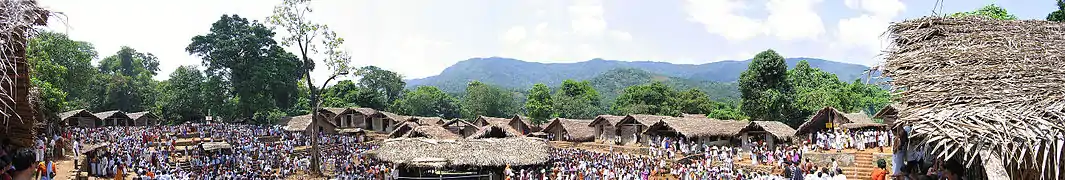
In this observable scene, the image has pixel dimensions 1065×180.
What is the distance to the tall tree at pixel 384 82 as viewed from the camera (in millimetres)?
65250

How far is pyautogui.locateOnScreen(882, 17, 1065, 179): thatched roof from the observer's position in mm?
4359

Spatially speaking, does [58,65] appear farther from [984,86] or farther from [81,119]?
[984,86]

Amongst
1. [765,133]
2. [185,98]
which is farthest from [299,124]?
[765,133]

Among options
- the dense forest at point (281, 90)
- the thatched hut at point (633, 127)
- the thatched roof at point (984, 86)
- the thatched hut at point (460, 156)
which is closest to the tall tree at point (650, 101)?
the dense forest at point (281, 90)

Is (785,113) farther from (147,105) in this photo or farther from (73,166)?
(147,105)

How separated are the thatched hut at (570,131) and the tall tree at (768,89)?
9.20 metres

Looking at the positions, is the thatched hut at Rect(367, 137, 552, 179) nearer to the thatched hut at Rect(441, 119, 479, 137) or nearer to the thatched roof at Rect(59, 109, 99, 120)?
the thatched hut at Rect(441, 119, 479, 137)

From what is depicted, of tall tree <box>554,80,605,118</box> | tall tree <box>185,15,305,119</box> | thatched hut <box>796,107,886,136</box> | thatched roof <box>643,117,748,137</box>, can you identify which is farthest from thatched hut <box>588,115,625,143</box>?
tall tree <box>185,15,305,119</box>

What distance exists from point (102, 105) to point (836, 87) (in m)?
54.7

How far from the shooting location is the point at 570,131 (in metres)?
38.7

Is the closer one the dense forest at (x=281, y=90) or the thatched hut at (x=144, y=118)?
the dense forest at (x=281, y=90)

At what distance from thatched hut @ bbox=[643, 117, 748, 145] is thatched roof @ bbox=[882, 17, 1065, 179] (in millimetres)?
20358

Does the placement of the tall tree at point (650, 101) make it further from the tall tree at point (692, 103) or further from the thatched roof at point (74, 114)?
the thatched roof at point (74, 114)

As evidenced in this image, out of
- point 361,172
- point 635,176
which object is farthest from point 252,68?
point 635,176
